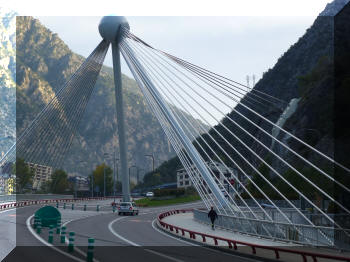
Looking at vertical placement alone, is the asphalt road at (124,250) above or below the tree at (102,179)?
below

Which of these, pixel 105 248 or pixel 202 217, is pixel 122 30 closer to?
pixel 202 217

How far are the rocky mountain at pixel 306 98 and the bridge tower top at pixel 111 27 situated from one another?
41.3ft

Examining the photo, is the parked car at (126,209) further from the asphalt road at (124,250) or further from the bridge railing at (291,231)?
the asphalt road at (124,250)

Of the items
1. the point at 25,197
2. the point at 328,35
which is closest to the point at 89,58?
the point at 25,197

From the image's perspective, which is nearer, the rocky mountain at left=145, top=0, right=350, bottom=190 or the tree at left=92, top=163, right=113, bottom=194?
the rocky mountain at left=145, top=0, right=350, bottom=190

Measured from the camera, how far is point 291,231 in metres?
22.4

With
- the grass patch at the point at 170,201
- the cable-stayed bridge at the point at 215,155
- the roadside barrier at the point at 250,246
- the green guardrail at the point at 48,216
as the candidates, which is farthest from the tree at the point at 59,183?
the green guardrail at the point at 48,216

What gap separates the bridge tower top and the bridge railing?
798 inches

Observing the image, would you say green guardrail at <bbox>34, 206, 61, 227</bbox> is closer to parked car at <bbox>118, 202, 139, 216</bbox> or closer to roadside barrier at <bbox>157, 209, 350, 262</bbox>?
roadside barrier at <bbox>157, 209, 350, 262</bbox>

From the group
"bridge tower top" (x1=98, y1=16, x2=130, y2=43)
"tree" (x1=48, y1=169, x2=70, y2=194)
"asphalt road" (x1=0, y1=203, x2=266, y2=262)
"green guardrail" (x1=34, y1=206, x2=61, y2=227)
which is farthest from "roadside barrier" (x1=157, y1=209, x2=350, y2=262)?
"tree" (x1=48, y1=169, x2=70, y2=194)

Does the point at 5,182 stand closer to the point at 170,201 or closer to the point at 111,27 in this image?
the point at 170,201

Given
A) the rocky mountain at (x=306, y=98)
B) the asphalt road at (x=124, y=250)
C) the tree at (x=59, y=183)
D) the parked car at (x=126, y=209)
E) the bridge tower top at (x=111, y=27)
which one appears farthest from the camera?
the tree at (x=59, y=183)

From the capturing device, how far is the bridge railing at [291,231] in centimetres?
1952

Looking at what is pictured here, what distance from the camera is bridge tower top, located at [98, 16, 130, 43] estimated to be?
142 ft
